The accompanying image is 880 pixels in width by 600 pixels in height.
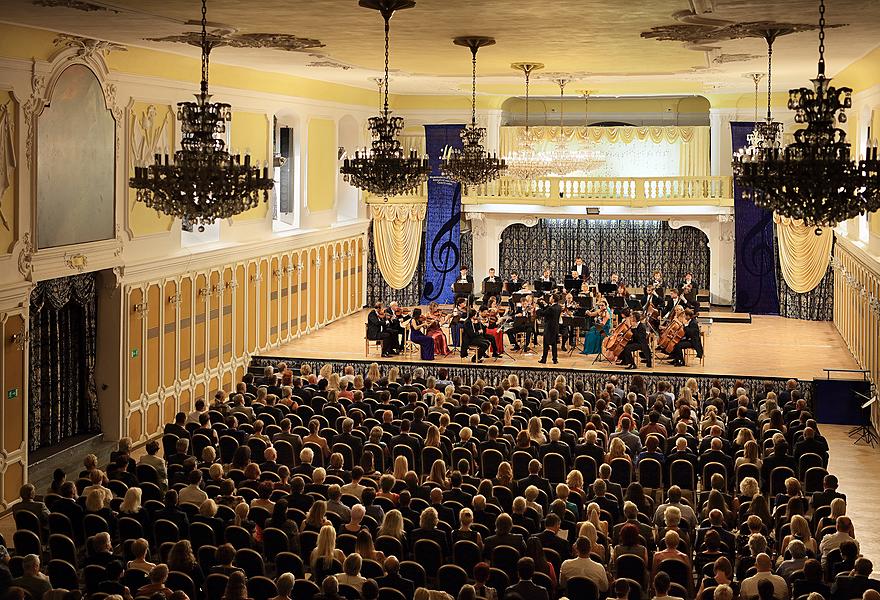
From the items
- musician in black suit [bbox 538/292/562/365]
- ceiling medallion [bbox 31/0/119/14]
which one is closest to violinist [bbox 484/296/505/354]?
musician in black suit [bbox 538/292/562/365]

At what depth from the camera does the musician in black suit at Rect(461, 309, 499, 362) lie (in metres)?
23.5

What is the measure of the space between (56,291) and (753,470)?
10.8 meters

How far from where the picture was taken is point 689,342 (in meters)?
23.0

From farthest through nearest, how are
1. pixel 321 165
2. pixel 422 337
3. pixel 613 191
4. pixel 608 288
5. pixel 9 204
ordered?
1. pixel 613 191
2. pixel 321 165
3. pixel 608 288
4. pixel 422 337
5. pixel 9 204

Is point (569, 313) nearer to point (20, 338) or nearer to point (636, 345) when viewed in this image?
point (636, 345)

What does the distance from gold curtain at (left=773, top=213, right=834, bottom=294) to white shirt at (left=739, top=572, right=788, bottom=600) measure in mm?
20282

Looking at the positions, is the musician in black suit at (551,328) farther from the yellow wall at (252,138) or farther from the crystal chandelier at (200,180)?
the crystal chandelier at (200,180)

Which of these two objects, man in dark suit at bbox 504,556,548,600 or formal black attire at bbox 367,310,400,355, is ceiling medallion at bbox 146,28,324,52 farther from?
man in dark suit at bbox 504,556,548,600

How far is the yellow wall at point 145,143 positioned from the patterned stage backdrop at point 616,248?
47.2 feet

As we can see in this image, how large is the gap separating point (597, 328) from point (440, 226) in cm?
938

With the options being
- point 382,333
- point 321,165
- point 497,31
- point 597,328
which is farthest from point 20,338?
point 321,165

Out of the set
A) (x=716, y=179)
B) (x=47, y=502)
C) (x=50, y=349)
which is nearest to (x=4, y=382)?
(x=50, y=349)

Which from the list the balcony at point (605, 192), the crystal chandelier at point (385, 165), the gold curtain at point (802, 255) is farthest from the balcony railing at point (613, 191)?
the crystal chandelier at point (385, 165)

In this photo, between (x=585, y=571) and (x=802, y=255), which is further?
(x=802, y=255)
